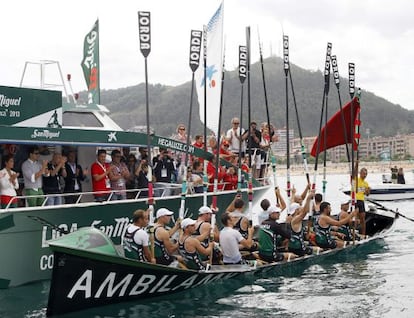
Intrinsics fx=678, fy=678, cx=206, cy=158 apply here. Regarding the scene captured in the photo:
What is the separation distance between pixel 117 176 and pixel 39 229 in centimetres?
246

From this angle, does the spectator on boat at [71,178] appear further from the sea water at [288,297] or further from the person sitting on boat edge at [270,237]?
the person sitting on boat edge at [270,237]

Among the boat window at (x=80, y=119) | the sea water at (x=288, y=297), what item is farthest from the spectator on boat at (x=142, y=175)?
the sea water at (x=288, y=297)

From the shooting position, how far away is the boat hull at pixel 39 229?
12.7 metres

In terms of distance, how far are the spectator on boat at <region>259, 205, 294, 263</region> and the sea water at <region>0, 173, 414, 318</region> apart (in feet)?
1.24

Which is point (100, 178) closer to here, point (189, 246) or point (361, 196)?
point (189, 246)

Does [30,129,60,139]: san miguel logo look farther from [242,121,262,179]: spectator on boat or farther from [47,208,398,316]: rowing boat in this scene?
[242,121,262,179]: spectator on boat

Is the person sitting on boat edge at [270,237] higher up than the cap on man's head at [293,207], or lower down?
lower down

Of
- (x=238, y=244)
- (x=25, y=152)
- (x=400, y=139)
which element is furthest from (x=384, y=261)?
(x=400, y=139)

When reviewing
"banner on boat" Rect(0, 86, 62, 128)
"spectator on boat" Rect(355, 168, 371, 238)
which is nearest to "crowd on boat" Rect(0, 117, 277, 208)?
"banner on boat" Rect(0, 86, 62, 128)

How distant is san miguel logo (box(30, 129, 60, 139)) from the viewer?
13219 mm

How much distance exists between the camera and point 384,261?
16906 mm

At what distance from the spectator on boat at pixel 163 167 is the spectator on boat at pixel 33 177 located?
3800 millimetres

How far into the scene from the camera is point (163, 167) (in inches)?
664

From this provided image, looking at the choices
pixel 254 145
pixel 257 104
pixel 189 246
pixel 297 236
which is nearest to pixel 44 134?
pixel 189 246
